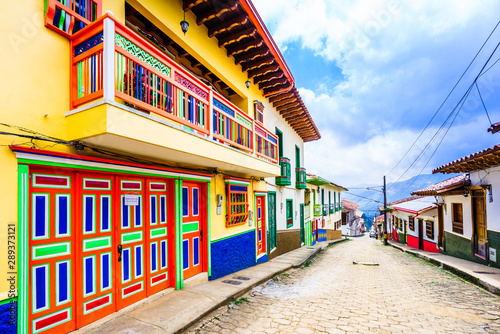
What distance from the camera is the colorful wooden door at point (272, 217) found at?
11258mm

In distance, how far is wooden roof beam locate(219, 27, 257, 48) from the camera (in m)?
7.15

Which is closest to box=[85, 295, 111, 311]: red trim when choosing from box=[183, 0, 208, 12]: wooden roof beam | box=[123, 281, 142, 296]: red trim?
box=[123, 281, 142, 296]: red trim

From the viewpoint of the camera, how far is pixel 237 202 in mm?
8281

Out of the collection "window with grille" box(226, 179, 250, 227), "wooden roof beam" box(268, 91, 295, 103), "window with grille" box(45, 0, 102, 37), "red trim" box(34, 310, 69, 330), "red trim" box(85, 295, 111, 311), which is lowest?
"red trim" box(85, 295, 111, 311)

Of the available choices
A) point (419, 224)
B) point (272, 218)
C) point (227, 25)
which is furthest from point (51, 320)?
point (419, 224)

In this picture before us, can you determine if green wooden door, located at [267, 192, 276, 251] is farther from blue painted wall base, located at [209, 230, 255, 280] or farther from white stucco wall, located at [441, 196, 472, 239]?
white stucco wall, located at [441, 196, 472, 239]

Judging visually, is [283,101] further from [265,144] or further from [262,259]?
[262,259]

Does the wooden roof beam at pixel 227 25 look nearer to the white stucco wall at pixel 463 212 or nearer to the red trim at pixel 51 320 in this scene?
the red trim at pixel 51 320

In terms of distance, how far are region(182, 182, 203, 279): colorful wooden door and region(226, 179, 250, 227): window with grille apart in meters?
1.25

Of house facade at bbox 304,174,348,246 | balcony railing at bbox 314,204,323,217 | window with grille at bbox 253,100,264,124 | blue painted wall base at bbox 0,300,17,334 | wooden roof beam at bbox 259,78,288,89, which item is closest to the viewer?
Result: blue painted wall base at bbox 0,300,17,334

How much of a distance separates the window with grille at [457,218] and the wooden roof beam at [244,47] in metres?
11.8

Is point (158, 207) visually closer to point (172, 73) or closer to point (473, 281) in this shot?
point (172, 73)

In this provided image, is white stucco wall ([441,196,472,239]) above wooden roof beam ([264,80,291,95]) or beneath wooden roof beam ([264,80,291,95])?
beneath

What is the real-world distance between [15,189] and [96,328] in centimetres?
230
